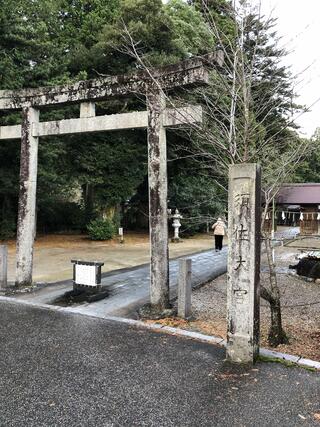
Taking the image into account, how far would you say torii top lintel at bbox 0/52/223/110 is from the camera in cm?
614

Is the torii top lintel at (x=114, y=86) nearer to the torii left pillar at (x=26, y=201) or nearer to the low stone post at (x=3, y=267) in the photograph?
the torii left pillar at (x=26, y=201)

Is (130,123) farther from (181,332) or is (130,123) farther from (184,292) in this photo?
(181,332)

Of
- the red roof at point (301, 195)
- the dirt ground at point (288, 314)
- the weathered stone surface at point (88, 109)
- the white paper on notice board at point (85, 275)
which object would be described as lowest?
the dirt ground at point (288, 314)

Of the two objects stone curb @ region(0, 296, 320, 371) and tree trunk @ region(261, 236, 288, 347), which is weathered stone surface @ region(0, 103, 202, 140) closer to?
tree trunk @ region(261, 236, 288, 347)

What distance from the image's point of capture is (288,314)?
7070 mm

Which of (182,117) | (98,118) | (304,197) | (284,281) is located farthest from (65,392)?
(304,197)

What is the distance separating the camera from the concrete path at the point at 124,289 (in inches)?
267

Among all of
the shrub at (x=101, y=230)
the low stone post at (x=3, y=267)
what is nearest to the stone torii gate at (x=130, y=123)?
the low stone post at (x=3, y=267)

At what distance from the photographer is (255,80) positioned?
22.6 feet

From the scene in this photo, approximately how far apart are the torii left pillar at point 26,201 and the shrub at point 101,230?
1079 cm

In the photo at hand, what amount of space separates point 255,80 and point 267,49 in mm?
1102

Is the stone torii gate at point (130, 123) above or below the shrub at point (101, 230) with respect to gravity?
above

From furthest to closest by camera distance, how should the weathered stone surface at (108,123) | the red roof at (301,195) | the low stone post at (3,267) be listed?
the red roof at (301,195) < the low stone post at (3,267) < the weathered stone surface at (108,123)

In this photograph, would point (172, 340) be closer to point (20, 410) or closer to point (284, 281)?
point (20, 410)
